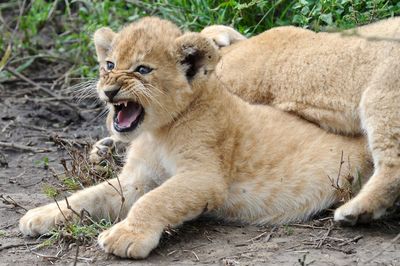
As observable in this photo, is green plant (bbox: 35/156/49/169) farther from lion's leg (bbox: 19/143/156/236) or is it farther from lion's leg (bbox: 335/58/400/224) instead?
lion's leg (bbox: 335/58/400/224)

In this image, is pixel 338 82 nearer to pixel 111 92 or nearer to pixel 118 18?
pixel 111 92

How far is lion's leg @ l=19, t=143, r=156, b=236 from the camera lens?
5.51 meters

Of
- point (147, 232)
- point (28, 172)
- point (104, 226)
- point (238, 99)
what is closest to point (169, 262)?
point (147, 232)

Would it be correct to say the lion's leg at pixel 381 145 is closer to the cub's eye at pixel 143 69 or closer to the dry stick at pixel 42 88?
the cub's eye at pixel 143 69

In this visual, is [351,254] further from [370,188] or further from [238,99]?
[238,99]

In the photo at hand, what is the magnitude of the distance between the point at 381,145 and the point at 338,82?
66 cm

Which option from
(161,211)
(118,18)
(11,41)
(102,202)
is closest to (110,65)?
(102,202)

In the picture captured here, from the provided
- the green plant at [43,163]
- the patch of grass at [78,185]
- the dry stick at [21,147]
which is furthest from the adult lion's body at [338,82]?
the dry stick at [21,147]

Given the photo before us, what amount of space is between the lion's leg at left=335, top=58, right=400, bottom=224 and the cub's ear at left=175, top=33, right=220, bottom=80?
1014 mm

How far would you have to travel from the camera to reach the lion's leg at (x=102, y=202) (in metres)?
5.51

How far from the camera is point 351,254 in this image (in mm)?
5004

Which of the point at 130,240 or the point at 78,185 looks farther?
the point at 78,185

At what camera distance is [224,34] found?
696 centimetres

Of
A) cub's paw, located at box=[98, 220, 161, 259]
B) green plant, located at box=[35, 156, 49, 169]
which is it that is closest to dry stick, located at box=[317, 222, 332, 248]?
cub's paw, located at box=[98, 220, 161, 259]
